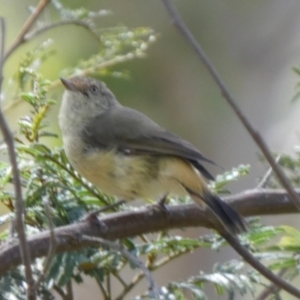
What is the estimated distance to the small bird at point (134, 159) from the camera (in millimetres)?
2549

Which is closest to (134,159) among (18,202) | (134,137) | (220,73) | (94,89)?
(134,137)

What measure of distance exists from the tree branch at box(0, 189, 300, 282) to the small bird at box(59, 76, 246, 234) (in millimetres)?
66

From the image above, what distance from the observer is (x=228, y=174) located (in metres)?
2.43

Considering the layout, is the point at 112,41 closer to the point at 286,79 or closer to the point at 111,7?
the point at 111,7

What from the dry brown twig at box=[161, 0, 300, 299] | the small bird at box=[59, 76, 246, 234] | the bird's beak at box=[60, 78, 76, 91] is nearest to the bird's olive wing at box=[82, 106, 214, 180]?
the small bird at box=[59, 76, 246, 234]

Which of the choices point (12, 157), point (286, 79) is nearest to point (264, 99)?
point (286, 79)

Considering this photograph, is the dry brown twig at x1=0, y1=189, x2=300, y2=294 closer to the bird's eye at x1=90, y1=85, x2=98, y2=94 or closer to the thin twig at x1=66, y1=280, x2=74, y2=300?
the thin twig at x1=66, y1=280, x2=74, y2=300

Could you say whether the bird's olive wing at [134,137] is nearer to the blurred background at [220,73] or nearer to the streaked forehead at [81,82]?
the streaked forehead at [81,82]

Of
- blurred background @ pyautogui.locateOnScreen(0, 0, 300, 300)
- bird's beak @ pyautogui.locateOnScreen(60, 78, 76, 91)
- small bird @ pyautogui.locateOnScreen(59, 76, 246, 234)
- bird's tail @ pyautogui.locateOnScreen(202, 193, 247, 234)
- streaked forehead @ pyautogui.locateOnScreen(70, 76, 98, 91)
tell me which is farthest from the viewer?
blurred background @ pyautogui.locateOnScreen(0, 0, 300, 300)

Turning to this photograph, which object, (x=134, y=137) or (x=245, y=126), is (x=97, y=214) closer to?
(x=134, y=137)

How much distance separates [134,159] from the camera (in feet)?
8.86

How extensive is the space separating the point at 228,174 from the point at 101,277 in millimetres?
534

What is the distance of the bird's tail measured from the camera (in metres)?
2.25

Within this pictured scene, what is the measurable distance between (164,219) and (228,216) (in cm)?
19
